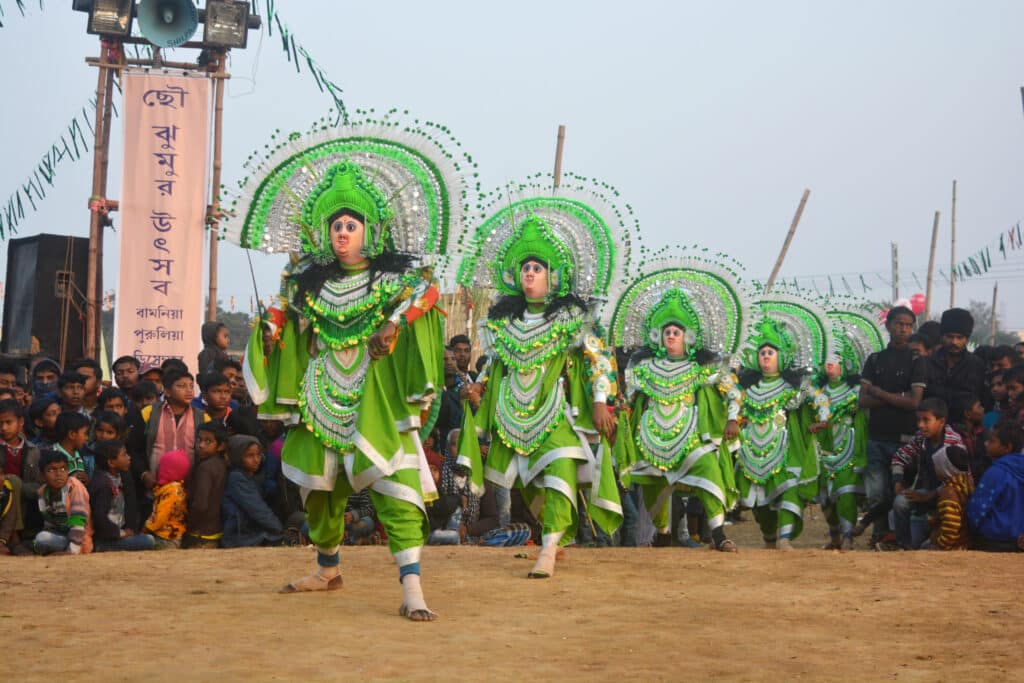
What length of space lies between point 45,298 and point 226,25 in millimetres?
3846

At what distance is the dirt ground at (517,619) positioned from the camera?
4945 mm

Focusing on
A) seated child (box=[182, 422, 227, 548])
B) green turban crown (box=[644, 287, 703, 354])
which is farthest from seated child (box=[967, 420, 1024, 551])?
seated child (box=[182, 422, 227, 548])

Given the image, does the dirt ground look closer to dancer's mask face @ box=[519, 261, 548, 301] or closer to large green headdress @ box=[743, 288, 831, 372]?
dancer's mask face @ box=[519, 261, 548, 301]

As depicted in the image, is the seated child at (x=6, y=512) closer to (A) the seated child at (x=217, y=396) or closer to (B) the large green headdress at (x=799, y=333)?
(A) the seated child at (x=217, y=396)

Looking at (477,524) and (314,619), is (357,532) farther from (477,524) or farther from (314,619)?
(314,619)

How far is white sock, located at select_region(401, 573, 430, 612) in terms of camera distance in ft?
19.6

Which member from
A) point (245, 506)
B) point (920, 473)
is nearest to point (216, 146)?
point (245, 506)

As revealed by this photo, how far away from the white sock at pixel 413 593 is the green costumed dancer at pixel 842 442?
21.0 ft

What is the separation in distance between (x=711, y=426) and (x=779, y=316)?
237 cm

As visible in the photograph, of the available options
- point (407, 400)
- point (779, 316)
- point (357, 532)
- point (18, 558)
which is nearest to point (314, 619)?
point (407, 400)

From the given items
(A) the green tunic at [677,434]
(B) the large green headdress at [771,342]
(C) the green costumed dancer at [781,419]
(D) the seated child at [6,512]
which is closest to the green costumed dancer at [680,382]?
(A) the green tunic at [677,434]

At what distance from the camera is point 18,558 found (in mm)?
8242

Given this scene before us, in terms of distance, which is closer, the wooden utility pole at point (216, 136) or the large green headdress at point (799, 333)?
the large green headdress at point (799, 333)

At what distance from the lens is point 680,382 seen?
32.7ft
